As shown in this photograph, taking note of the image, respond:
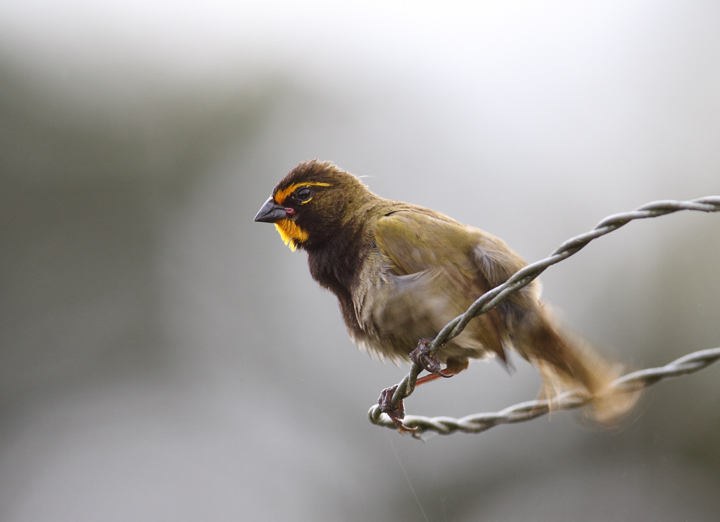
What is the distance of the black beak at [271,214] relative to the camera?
3.09 metres

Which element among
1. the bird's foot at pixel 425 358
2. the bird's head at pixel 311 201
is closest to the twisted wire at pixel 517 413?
the bird's foot at pixel 425 358

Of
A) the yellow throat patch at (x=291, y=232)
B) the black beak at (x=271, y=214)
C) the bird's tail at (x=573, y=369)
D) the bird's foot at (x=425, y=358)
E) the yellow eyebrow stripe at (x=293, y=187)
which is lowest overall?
the bird's tail at (x=573, y=369)

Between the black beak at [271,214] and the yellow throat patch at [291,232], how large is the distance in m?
0.03

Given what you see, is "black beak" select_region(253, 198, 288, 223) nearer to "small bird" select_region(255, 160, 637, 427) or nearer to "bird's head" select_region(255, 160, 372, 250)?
"bird's head" select_region(255, 160, 372, 250)

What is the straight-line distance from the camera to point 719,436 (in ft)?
16.9

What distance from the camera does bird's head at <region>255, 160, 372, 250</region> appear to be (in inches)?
119

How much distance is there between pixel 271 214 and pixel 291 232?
15 centimetres

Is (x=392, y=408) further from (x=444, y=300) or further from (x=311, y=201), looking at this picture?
(x=311, y=201)

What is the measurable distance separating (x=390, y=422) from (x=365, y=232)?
2.95 feet

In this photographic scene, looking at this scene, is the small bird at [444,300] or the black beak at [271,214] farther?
the black beak at [271,214]

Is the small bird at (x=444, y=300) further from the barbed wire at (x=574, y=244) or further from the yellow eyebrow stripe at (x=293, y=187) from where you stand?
the barbed wire at (x=574, y=244)

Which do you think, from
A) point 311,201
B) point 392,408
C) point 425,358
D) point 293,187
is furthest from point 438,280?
point 293,187

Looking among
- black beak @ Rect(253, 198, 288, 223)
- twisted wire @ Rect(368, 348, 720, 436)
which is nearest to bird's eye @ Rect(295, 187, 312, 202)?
black beak @ Rect(253, 198, 288, 223)

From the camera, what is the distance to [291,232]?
3107 mm
